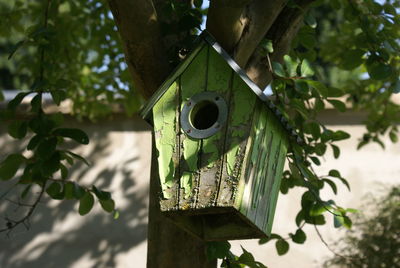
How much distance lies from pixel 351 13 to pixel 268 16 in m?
1.36

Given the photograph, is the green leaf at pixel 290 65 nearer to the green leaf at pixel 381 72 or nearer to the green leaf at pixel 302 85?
the green leaf at pixel 302 85

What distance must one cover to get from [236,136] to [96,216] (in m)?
3.33

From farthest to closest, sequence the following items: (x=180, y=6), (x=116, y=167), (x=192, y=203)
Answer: (x=116, y=167) < (x=180, y=6) < (x=192, y=203)

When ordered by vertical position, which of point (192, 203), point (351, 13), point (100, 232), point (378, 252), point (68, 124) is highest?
point (68, 124)

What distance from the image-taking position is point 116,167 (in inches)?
225

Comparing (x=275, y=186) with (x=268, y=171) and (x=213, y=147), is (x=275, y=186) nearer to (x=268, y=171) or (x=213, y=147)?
(x=268, y=171)

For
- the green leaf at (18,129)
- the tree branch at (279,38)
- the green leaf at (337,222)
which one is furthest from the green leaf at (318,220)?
the green leaf at (18,129)

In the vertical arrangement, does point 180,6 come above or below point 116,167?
below

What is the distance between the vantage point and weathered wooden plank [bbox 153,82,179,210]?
7.90ft

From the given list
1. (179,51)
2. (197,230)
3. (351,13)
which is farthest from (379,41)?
(197,230)

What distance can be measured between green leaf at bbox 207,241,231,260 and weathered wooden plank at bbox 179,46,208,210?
40 centimetres

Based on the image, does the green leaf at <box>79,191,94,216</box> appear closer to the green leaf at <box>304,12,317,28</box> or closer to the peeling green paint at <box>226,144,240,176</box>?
the peeling green paint at <box>226,144,240,176</box>

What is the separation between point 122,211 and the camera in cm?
560

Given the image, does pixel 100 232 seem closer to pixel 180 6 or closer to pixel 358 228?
pixel 358 228
